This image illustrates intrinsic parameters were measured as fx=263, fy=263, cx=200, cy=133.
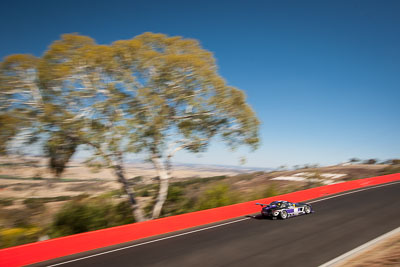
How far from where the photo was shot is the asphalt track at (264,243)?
8.09m

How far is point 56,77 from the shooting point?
13570mm

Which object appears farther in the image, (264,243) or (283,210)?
(283,210)

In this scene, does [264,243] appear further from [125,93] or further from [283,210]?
[125,93]

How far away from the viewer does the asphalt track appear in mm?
8094

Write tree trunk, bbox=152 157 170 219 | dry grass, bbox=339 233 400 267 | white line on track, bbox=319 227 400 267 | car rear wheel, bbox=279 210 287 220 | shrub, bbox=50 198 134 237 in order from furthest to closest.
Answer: tree trunk, bbox=152 157 170 219, shrub, bbox=50 198 134 237, car rear wheel, bbox=279 210 287 220, white line on track, bbox=319 227 400 267, dry grass, bbox=339 233 400 267

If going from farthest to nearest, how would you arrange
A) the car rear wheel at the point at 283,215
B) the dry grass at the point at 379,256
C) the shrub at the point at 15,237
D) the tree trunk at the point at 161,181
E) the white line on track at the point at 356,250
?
the tree trunk at the point at 161,181 → the car rear wheel at the point at 283,215 → the shrub at the point at 15,237 → the white line on track at the point at 356,250 → the dry grass at the point at 379,256

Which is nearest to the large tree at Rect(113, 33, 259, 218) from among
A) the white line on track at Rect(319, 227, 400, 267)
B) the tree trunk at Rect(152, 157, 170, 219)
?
the tree trunk at Rect(152, 157, 170, 219)

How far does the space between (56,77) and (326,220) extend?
1527 cm

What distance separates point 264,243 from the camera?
376 inches

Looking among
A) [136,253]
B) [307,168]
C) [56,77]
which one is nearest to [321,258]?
[136,253]

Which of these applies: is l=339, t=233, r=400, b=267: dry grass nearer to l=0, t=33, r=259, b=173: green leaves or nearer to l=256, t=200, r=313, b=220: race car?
Answer: l=256, t=200, r=313, b=220: race car

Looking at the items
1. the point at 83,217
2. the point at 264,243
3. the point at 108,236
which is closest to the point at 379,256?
Answer: the point at 264,243

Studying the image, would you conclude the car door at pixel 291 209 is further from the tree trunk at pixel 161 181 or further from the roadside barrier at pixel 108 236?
the tree trunk at pixel 161 181

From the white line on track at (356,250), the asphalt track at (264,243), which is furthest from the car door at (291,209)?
the white line on track at (356,250)
